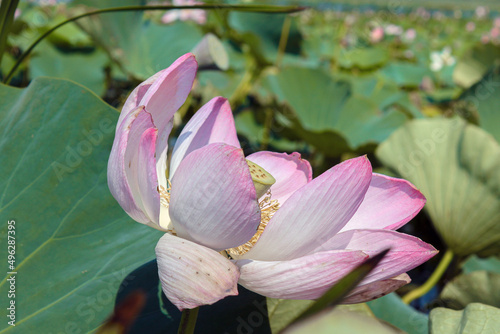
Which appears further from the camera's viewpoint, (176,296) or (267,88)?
(267,88)

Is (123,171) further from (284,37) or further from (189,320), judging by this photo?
(284,37)

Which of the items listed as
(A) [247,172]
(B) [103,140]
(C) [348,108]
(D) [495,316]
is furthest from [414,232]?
(A) [247,172]

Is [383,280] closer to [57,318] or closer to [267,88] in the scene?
[57,318]

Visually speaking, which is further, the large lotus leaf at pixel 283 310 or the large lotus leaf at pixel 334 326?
the large lotus leaf at pixel 283 310

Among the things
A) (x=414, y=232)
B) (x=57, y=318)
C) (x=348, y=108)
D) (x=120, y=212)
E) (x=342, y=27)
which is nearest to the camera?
(x=57, y=318)

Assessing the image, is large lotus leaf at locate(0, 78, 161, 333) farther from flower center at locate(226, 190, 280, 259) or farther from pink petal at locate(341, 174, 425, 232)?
pink petal at locate(341, 174, 425, 232)

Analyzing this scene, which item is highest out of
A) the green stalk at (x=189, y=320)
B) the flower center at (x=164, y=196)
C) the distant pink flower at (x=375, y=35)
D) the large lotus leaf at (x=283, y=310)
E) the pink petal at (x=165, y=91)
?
the pink petal at (x=165, y=91)

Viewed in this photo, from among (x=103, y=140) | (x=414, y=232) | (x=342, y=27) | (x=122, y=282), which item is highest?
(x=103, y=140)

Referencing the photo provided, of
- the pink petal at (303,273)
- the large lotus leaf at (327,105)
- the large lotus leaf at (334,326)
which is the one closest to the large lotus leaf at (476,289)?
the pink petal at (303,273)

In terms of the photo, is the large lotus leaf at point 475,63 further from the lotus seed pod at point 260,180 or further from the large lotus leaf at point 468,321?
the lotus seed pod at point 260,180
